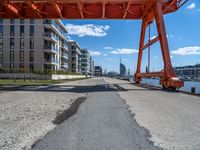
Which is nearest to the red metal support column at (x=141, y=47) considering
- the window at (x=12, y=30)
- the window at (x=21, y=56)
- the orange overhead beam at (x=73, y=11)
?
the orange overhead beam at (x=73, y=11)

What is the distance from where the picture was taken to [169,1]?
82.4ft

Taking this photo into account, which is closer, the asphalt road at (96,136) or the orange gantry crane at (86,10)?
the asphalt road at (96,136)

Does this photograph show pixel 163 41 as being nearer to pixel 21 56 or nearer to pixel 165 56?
pixel 165 56

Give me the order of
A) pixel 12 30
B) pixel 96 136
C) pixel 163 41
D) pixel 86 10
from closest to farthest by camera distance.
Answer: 1. pixel 96 136
2. pixel 163 41
3. pixel 86 10
4. pixel 12 30

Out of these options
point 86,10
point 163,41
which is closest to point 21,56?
point 86,10

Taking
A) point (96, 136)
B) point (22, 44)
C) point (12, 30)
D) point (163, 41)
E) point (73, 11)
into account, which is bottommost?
point (96, 136)

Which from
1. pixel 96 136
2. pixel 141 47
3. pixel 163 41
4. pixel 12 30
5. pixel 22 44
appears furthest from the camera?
pixel 22 44

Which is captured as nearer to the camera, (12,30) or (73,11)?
(73,11)

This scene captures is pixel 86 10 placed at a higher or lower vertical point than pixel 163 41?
higher

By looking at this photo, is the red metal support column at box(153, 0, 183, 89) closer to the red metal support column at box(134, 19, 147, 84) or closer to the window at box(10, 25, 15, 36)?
the red metal support column at box(134, 19, 147, 84)

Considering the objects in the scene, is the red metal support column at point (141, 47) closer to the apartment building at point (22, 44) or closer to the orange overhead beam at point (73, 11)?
the orange overhead beam at point (73, 11)

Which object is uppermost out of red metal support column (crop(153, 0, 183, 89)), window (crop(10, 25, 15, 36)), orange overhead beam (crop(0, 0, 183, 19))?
window (crop(10, 25, 15, 36))

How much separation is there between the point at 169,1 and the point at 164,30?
4.31m

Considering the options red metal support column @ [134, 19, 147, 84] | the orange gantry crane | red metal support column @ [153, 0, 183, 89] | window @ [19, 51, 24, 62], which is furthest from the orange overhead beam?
window @ [19, 51, 24, 62]
